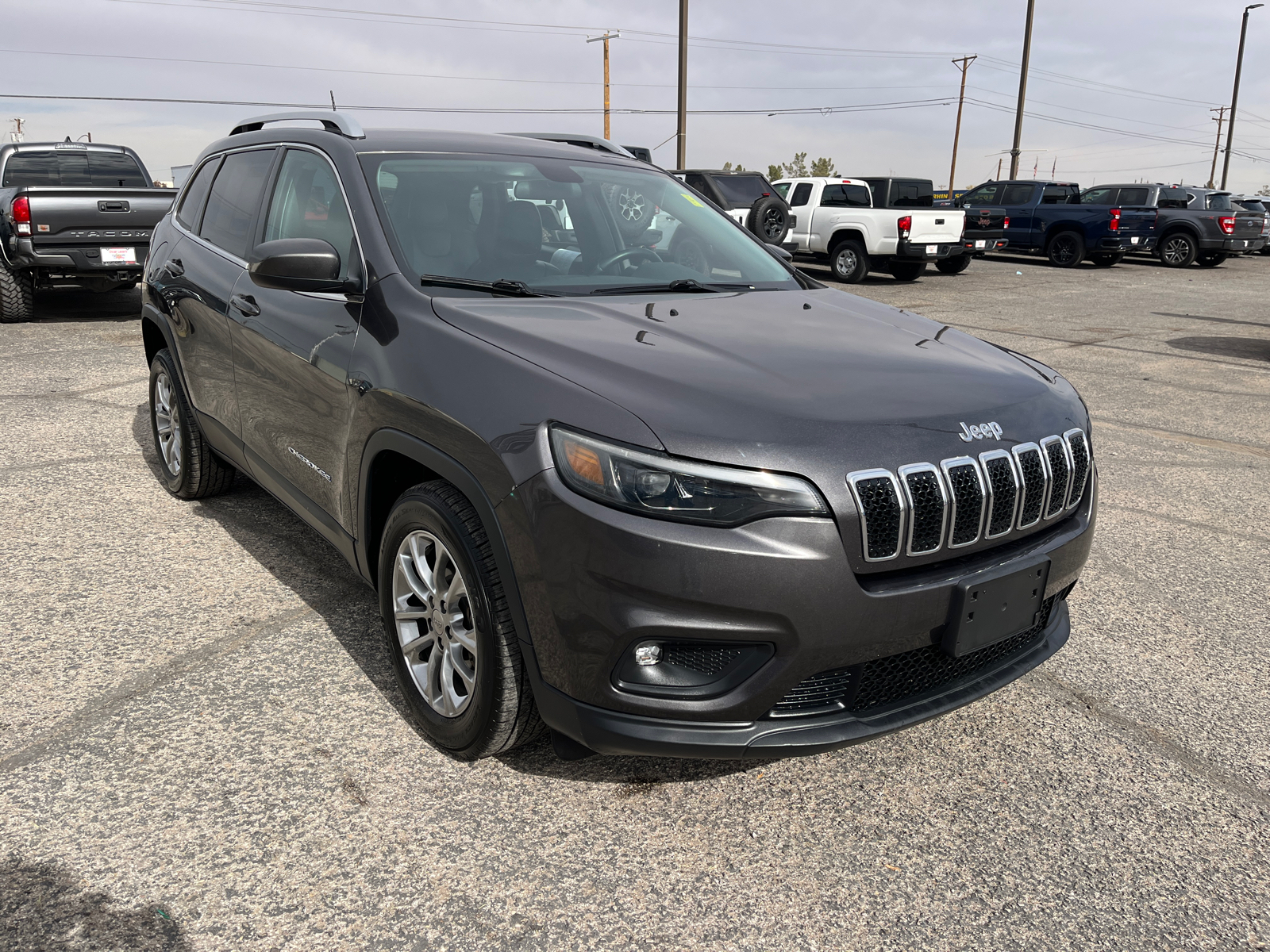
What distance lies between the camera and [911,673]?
2420 millimetres

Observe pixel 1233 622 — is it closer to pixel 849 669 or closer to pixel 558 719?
pixel 849 669

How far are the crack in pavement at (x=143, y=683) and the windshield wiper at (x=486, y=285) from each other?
4.71 feet

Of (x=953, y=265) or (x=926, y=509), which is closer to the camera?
(x=926, y=509)

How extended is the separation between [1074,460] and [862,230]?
15530 millimetres

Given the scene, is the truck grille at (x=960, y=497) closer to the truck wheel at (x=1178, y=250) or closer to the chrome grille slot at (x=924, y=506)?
the chrome grille slot at (x=924, y=506)

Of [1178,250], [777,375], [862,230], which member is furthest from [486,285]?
[1178,250]

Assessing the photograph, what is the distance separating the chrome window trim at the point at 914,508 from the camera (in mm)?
2234

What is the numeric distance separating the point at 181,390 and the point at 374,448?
7.38ft

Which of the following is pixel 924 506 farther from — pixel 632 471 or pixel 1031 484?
pixel 632 471

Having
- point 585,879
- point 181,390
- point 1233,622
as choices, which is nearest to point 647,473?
point 585,879

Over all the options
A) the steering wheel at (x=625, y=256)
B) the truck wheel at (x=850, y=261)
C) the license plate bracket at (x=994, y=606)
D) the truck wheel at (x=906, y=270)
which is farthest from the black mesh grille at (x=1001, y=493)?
the truck wheel at (x=906, y=270)

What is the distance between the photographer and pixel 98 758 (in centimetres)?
273

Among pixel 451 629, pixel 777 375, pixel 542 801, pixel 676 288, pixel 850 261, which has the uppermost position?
pixel 676 288

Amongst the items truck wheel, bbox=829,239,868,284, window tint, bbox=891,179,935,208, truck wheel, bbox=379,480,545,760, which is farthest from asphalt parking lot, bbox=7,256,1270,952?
window tint, bbox=891,179,935,208
